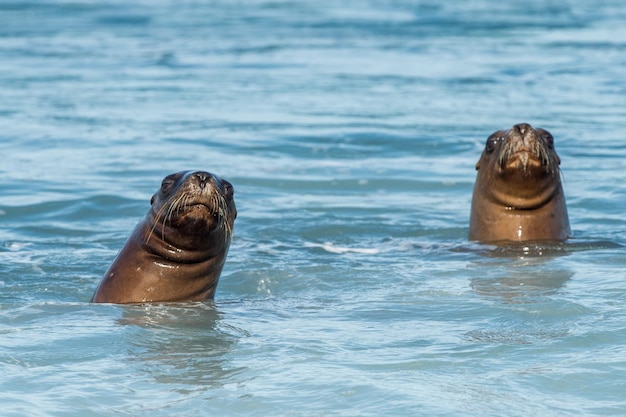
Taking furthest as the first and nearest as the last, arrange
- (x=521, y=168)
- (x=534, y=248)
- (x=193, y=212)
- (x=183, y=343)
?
(x=521, y=168)
(x=534, y=248)
(x=193, y=212)
(x=183, y=343)

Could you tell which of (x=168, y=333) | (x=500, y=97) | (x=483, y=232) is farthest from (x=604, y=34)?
(x=168, y=333)

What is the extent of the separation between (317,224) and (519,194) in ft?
6.41

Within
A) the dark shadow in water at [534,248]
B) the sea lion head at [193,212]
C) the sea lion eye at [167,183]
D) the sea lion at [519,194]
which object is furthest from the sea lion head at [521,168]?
the sea lion eye at [167,183]

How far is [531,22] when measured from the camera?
95.0ft

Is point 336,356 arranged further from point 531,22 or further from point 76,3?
point 76,3

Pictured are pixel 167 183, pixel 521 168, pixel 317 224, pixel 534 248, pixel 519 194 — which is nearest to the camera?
pixel 167 183

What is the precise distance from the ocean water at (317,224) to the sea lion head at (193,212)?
0.37m

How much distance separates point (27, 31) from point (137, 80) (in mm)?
7747

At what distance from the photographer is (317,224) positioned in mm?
10406

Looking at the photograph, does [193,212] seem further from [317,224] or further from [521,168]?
[317,224]

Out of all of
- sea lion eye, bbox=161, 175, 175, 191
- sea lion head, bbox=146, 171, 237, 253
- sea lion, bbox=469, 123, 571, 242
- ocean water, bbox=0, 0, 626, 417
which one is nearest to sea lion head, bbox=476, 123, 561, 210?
sea lion, bbox=469, 123, 571, 242

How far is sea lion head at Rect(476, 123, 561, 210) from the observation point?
346 inches

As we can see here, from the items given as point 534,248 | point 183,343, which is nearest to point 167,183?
point 183,343

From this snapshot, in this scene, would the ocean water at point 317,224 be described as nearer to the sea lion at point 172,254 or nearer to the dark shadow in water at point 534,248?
the dark shadow in water at point 534,248
